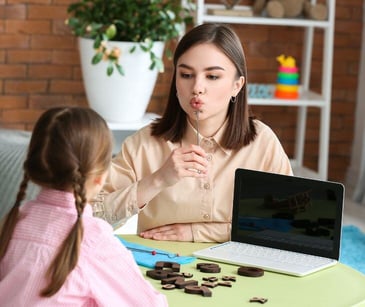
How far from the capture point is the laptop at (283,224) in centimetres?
189

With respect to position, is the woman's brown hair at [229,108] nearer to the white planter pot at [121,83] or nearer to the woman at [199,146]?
the woman at [199,146]

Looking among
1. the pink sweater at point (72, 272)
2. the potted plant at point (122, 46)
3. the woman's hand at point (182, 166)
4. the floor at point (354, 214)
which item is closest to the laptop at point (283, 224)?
the woman's hand at point (182, 166)

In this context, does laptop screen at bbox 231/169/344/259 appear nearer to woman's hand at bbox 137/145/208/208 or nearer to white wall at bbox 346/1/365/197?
woman's hand at bbox 137/145/208/208

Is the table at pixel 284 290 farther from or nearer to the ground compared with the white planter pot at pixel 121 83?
nearer to the ground

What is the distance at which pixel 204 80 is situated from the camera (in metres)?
2.10

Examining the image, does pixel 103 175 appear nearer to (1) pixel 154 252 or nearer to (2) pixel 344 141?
(1) pixel 154 252

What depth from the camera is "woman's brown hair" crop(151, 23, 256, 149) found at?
7.06ft

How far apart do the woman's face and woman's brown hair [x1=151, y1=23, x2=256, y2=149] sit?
0.02 metres

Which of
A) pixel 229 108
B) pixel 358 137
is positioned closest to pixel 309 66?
pixel 358 137

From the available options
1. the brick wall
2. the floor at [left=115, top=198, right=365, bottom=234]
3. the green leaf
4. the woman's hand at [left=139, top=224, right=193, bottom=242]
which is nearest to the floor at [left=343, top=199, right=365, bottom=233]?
the floor at [left=115, top=198, right=365, bottom=234]

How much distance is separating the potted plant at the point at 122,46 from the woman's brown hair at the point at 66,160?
264 cm

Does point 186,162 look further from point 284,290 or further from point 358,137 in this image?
point 358,137

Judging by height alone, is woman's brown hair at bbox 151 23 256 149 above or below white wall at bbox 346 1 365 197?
above

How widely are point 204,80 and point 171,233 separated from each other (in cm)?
37
